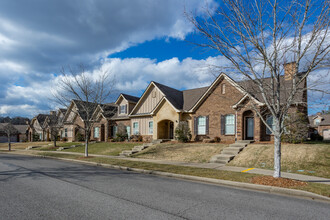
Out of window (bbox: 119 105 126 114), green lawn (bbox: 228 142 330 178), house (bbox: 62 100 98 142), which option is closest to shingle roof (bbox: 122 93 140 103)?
window (bbox: 119 105 126 114)

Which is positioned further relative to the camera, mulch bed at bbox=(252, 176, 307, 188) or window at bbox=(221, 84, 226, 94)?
window at bbox=(221, 84, 226, 94)

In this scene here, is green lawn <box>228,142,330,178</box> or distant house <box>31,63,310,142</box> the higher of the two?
distant house <box>31,63,310,142</box>

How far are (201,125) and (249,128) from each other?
14.4 ft

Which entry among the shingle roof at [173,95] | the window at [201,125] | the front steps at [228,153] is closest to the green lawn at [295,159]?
the front steps at [228,153]

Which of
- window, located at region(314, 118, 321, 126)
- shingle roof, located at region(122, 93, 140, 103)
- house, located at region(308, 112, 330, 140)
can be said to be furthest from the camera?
window, located at region(314, 118, 321, 126)

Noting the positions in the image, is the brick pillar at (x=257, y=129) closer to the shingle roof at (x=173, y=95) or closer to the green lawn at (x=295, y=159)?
the green lawn at (x=295, y=159)

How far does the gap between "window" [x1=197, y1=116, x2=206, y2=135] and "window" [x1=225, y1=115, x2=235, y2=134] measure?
2200 mm

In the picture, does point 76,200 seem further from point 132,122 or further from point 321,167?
point 132,122

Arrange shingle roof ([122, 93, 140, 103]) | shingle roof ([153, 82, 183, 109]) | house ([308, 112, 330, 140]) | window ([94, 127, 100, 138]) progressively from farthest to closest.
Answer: house ([308, 112, 330, 140]) < window ([94, 127, 100, 138]) < shingle roof ([122, 93, 140, 103]) < shingle roof ([153, 82, 183, 109])

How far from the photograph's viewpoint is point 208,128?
20.6 metres

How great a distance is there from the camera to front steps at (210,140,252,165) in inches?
531

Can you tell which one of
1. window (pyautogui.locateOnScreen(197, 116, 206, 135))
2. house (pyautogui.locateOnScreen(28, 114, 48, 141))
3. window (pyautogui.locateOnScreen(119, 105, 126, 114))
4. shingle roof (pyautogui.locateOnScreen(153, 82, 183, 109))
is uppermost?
shingle roof (pyautogui.locateOnScreen(153, 82, 183, 109))

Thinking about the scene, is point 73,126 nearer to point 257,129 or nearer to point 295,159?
point 257,129

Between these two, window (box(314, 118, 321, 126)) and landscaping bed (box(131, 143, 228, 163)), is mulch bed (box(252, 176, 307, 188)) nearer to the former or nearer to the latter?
landscaping bed (box(131, 143, 228, 163))
